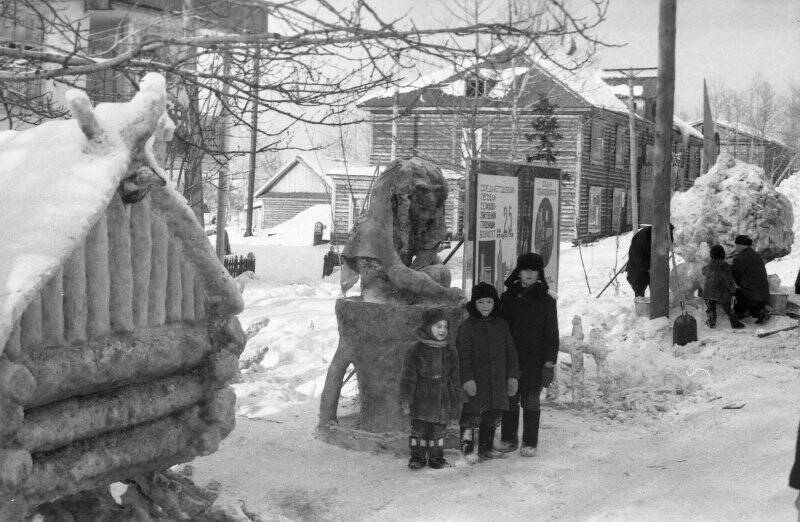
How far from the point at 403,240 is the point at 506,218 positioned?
4.67 ft

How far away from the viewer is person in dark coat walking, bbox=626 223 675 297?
12.5 m

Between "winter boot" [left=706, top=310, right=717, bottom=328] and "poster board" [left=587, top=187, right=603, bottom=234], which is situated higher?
"poster board" [left=587, top=187, right=603, bottom=234]

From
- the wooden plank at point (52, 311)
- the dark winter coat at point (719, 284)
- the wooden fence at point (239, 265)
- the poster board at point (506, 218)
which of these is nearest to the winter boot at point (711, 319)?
the dark winter coat at point (719, 284)

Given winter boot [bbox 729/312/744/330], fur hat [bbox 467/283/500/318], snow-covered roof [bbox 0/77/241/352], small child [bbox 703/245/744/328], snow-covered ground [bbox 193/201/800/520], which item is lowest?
snow-covered ground [bbox 193/201/800/520]

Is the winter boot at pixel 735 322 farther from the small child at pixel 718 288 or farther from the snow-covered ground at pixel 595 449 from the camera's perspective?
the snow-covered ground at pixel 595 449

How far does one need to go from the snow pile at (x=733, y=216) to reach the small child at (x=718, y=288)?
1288mm

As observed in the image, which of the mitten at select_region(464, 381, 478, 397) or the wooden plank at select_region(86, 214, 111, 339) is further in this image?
the mitten at select_region(464, 381, 478, 397)

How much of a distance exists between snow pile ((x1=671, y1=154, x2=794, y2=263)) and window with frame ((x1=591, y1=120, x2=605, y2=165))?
20.4 metres

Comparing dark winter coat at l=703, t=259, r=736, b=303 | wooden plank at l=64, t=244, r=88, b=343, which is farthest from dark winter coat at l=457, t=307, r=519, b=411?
dark winter coat at l=703, t=259, r=736, b=303

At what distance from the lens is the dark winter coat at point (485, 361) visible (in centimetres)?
648

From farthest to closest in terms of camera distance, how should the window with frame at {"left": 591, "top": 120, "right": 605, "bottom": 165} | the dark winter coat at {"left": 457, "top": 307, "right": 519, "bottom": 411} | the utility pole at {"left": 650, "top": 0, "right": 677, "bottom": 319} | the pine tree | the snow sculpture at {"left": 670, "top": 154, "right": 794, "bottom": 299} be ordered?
the window with frame at {"left": 591, "top": 120, "right": 605, "bottom": 165} < the pine tree < the snow sculpture at {"left": 670, "top": 154, "right": 794, "bottom": 299} < the utility pole at {"left": 650, "top": 0, "right": 677, "bottom": 319} < the dark winter coat at {"left": 457, "top": 307, "right": 519, "bottom": 411}

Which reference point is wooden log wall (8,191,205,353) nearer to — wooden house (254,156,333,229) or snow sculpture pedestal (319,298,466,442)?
snow sculpture pedestal (319,298,466,442)

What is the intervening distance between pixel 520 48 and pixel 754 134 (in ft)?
168

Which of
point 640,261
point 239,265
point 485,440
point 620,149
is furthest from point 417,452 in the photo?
point 620,149
